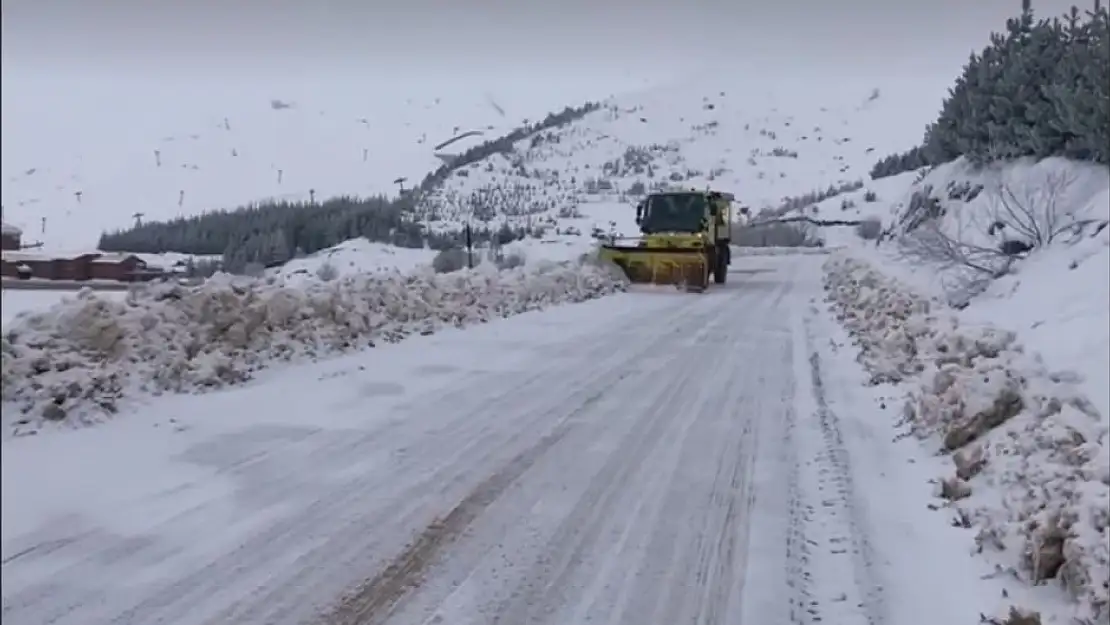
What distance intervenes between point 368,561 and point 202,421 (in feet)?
11.9

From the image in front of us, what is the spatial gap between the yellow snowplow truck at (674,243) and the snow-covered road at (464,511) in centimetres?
1543

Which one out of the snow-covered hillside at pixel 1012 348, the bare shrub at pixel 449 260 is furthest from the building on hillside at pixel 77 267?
the bare shrub at pixel 449 260

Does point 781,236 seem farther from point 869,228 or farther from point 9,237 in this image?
point 9,237

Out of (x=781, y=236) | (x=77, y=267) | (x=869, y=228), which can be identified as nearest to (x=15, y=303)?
(x=77, y=267)

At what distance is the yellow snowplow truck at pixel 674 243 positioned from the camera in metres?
26.9

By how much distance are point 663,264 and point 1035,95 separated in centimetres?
1015

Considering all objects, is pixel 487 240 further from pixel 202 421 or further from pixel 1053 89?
pixel 202 421

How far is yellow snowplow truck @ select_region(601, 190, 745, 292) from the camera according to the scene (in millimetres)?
26891

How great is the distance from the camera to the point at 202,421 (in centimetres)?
859

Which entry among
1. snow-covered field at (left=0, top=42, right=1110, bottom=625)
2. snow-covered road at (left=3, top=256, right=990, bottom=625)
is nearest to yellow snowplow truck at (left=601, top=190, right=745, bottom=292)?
snow-covered field at (left=0, top=42, right=1110, bottom=625)

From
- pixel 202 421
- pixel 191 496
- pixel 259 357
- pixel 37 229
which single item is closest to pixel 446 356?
pixel 259 357

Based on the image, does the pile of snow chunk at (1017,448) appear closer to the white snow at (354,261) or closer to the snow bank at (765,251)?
the white snow at (354,261)

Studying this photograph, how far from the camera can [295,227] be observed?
9258 millimetres

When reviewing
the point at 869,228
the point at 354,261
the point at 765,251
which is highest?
the point at 869,228
